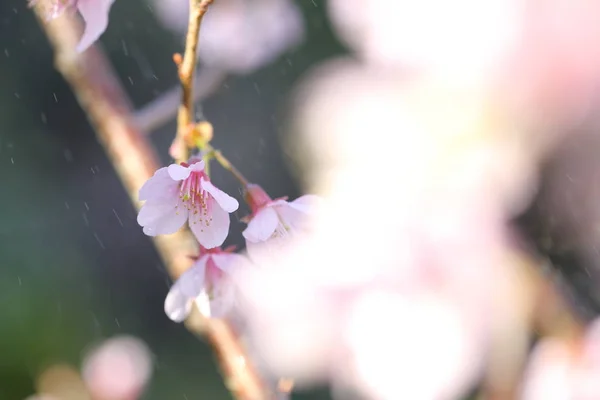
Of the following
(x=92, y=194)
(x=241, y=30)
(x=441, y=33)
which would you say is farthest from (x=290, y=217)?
(x=92, y=194)

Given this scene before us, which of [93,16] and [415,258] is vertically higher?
[93,16]

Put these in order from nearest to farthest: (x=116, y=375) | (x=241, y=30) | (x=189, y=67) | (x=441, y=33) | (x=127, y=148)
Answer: (x=189, y=67), (x=127, y=148), (x=441, y=33), (x=116, y=375), (x=241, y=30)

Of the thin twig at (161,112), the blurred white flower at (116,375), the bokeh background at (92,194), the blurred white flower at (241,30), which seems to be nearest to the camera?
the thin twig at (161,112)

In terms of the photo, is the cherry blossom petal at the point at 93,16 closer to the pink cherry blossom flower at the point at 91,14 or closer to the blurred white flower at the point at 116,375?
the pink cherry blossom flower at the point at 91,14

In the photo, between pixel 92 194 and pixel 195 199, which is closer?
pixel 195 199

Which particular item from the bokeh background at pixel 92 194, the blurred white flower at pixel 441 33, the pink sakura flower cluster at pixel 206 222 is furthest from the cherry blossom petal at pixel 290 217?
the bokeh background at pixel 92 194

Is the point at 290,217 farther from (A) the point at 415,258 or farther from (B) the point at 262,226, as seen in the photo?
(A) the point at 415,258

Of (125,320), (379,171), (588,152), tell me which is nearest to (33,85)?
(125,320)
